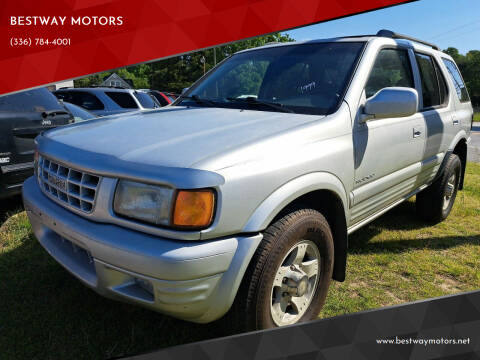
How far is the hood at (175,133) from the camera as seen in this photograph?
65.1 inches

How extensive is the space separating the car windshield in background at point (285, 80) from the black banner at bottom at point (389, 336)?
4.25 feet

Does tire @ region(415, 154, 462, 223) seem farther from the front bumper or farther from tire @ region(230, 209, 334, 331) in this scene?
the front bumper

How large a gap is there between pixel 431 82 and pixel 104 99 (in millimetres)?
6127

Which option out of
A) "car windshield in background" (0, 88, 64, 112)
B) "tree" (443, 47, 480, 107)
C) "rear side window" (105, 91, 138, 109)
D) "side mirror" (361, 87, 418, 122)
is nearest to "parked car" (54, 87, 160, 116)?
"rear side window" (105, 91, 138, 109)

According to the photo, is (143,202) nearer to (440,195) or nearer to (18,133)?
(18,133)

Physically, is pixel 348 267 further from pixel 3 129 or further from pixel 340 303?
pixel 3 129

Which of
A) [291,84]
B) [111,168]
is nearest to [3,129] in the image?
[111,168]

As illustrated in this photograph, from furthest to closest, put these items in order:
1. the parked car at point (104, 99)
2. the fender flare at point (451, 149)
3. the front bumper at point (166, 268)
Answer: the parked car at point (104, 99) < the fender flare at point (451, 149) < the front bumper at point (166, 268)

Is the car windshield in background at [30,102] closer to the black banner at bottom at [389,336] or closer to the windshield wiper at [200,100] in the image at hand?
the windshield wiper at [200,100]

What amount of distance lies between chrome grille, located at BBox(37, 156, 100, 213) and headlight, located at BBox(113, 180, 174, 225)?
0.17m

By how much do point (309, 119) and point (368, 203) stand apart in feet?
2.86

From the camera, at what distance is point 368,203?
2.61 metres

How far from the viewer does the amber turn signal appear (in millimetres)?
1501

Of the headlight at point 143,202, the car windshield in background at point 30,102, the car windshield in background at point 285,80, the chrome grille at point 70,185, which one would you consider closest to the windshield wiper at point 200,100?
the car windshield in background at point 285,80
